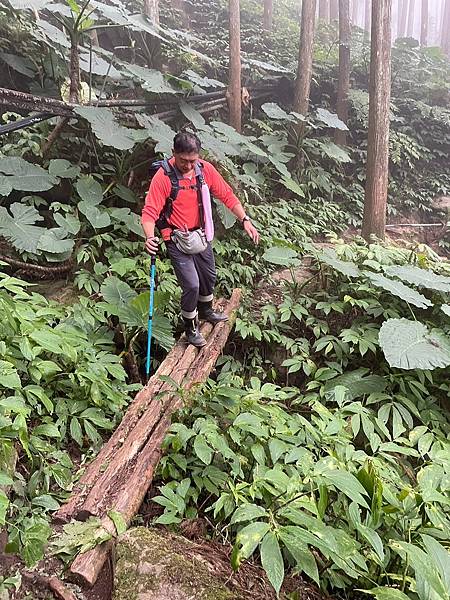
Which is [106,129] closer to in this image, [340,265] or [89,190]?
[89,190]

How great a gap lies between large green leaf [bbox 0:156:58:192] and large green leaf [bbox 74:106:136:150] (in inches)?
29.2

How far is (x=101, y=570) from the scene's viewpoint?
6.73ft

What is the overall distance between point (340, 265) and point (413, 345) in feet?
4.18

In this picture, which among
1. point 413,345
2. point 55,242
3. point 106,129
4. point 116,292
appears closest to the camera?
point 413,345

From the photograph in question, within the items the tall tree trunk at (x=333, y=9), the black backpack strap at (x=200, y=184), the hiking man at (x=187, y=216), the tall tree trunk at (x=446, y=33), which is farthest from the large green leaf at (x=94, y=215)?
the tall tree trunk at (x=446, y=33)

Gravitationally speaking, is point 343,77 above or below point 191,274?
above

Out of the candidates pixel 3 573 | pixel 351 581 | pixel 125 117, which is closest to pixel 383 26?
pixel 125 117

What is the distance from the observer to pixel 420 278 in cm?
435

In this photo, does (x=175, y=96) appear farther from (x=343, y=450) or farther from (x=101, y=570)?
(x=101, y=570)

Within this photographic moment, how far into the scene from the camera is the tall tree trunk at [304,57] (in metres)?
8.27

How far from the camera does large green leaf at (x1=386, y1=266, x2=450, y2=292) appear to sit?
4.25 meters

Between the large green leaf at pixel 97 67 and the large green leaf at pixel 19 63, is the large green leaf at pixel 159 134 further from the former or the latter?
the large green leaf at pixel 19 63

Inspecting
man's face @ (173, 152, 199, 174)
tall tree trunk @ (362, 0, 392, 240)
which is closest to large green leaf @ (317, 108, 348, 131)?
tall tree trunk @ (362, 0, 392, 240)

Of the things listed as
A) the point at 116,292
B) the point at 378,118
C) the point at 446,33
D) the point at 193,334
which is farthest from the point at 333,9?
the point at 193,334
